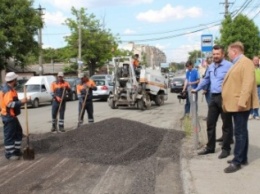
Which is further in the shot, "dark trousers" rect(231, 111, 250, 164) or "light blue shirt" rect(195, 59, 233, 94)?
"light blue shirt" rect(195, 59, 233, 94)

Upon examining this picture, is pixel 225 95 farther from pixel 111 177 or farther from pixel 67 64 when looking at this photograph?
pixel 67 64

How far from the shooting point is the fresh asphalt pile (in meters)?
8.77

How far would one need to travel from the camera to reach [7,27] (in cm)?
2992

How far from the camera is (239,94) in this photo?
6875 millimetres

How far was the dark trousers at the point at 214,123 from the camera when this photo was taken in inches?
320

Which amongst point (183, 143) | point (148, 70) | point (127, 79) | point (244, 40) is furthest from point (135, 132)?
point (244, 40)

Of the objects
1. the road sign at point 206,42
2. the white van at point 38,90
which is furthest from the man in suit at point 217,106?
the white van at point 38,90

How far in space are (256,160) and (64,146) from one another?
167 inches

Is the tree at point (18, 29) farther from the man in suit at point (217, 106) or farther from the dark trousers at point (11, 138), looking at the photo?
the man in suit at point (217, 106)

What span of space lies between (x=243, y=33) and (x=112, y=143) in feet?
91.9

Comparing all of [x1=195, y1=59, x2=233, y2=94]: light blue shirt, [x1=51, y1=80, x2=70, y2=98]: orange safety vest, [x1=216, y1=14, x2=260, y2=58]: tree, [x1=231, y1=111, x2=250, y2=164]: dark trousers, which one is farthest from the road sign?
[x1=231, y1=111, x2=250, y2=164]: dark trousers

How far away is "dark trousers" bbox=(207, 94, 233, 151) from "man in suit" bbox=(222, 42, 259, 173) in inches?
40.7

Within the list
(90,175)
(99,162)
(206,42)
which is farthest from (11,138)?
(206,42)

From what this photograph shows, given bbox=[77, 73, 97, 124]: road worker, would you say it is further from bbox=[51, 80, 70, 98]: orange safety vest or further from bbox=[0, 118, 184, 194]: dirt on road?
bbox=[0, 118, 184, 194]: dirt on road
